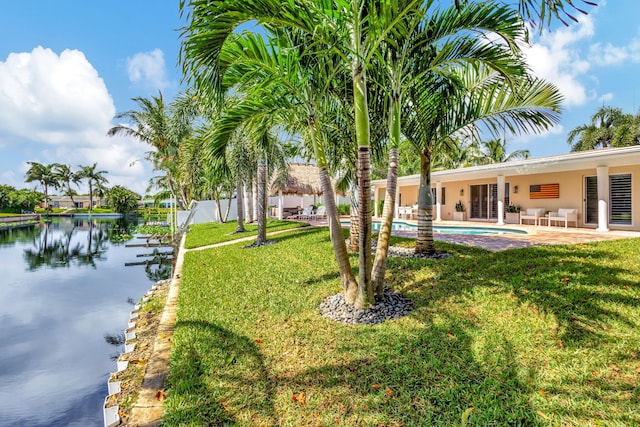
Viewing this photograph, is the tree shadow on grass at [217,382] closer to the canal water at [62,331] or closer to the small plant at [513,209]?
the canal water at [62,331]

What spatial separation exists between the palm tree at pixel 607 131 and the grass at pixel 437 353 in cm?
2959

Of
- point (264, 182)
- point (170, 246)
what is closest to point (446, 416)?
point (264, 182)

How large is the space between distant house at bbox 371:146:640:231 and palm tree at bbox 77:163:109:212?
73941 mm

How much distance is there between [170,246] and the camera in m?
19.7

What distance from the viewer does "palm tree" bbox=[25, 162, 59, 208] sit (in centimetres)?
6506

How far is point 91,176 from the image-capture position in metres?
71.7

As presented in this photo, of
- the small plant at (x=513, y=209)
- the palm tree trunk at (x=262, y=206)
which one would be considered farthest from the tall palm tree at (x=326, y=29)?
the small plant at (x=513, y=209)

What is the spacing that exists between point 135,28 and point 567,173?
20.5 m

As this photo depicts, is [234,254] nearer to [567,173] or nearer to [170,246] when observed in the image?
[170,246]

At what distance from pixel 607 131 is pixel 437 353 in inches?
1459

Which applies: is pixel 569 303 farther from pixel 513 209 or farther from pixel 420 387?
pixel 513 209

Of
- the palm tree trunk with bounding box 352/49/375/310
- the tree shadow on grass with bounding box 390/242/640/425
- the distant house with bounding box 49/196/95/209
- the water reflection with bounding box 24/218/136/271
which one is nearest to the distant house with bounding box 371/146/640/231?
the tree shadow on grass with bounding box 390/242/640/425

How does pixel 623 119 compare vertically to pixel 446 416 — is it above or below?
above

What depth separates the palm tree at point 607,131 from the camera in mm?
27812
